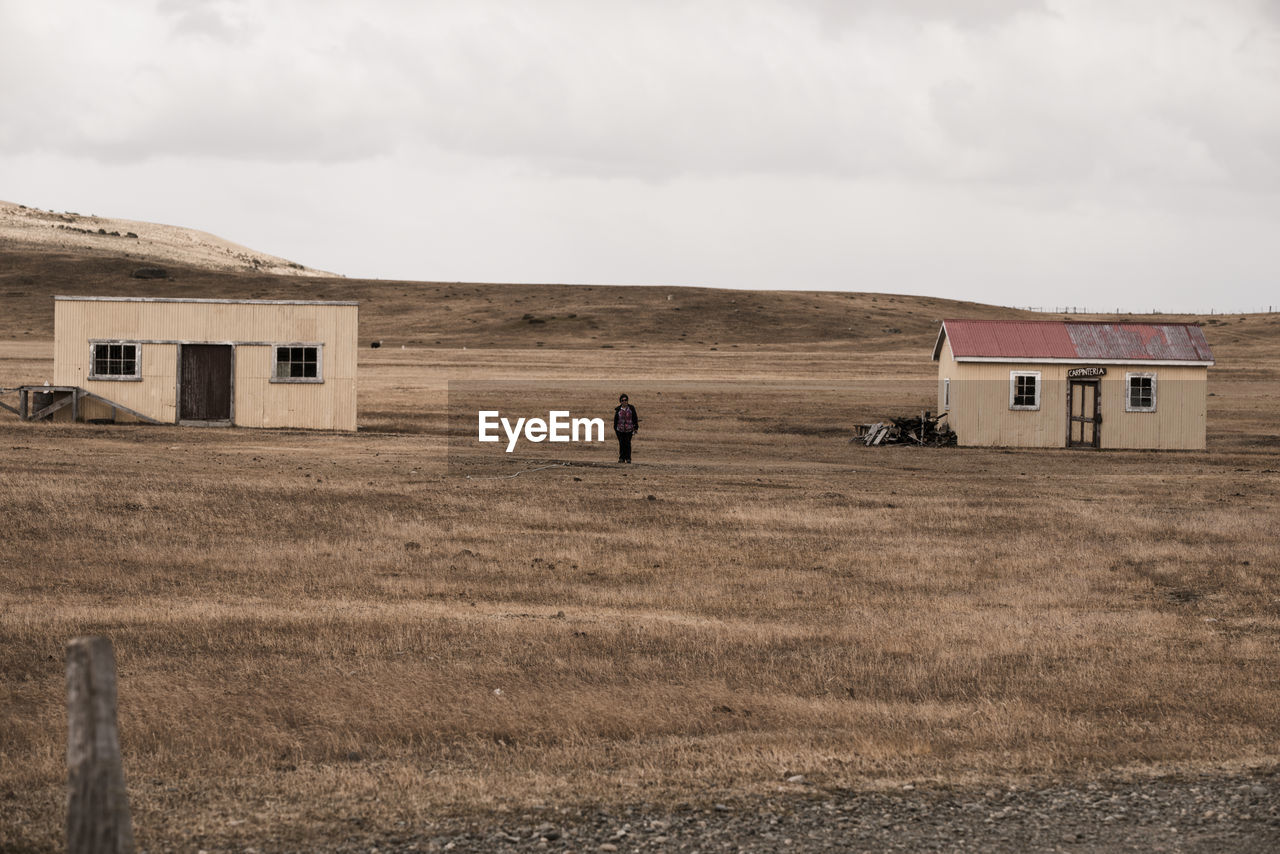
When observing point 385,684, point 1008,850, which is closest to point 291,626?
point 385,684

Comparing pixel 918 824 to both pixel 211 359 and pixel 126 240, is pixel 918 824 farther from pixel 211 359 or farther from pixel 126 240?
pixel 126 240

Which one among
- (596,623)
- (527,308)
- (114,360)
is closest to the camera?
(596,623)

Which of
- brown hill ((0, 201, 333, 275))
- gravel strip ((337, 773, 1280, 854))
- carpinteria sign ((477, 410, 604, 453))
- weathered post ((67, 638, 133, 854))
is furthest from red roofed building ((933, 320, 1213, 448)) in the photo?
brown hill ((0, 201, 333, 275))

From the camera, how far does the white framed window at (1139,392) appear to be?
40.1m

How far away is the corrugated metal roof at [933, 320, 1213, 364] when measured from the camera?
40031mm

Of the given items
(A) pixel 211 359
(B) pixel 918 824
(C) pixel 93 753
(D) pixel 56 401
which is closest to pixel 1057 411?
(A) pixel 211 359

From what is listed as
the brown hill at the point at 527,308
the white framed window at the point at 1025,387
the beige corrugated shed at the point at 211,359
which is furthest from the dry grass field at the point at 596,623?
the brown hill at the point at 527,308

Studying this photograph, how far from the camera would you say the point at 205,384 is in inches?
1524

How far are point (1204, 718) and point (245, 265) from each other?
460 feet

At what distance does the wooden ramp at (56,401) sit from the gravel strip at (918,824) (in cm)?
3351

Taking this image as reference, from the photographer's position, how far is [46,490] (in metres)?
22.1

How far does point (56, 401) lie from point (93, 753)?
117 ft

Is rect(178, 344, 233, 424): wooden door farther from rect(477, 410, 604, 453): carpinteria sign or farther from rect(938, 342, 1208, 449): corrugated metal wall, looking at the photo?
rect(938, 342, 1208, 449): corrugated metal wall

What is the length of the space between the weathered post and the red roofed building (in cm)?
3612
